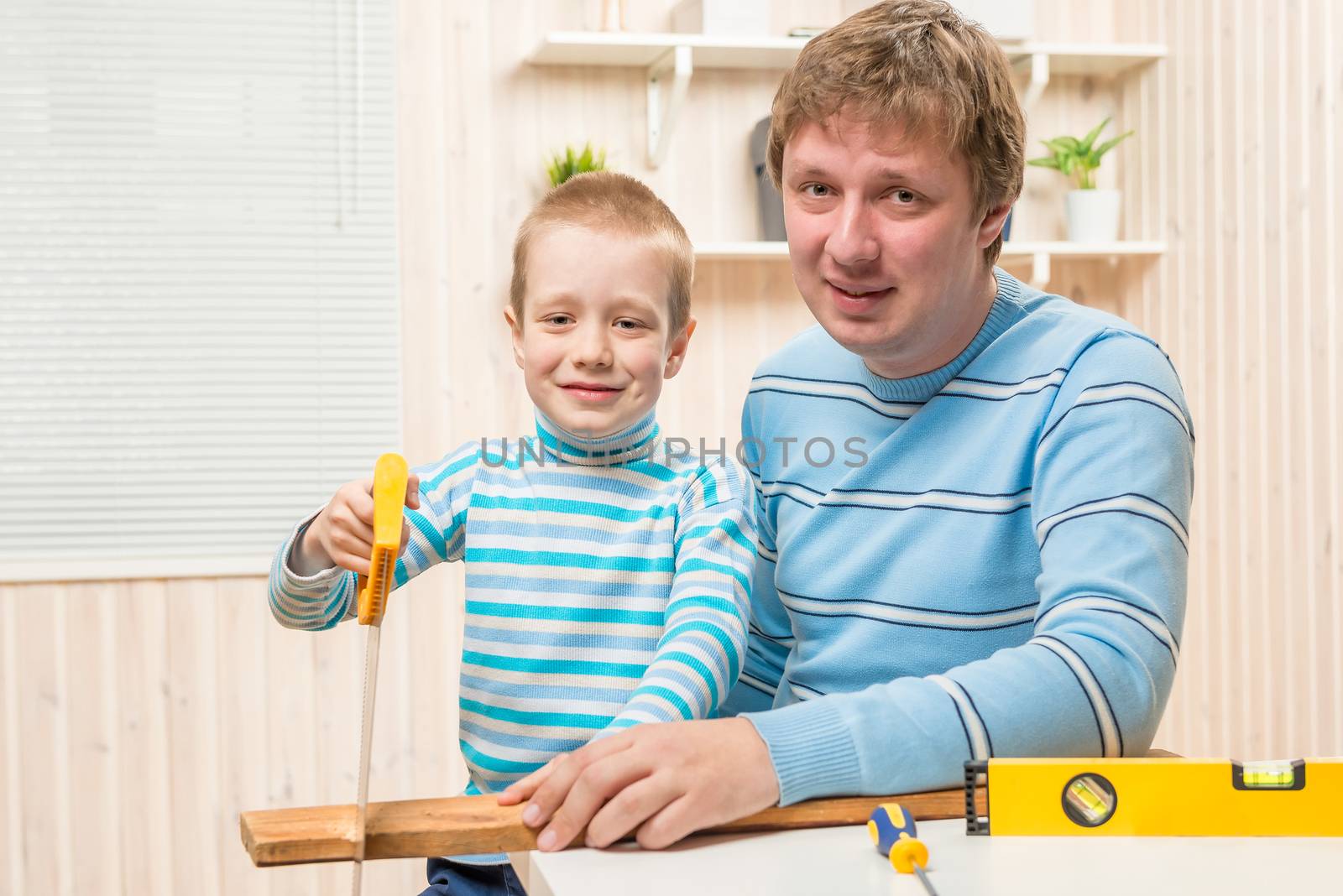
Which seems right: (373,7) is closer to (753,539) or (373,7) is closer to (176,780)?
(176,780)

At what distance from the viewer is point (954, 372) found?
4.11 feet

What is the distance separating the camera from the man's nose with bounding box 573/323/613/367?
1249 millimetres

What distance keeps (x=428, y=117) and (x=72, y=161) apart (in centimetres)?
72

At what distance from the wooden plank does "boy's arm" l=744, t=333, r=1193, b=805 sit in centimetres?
2

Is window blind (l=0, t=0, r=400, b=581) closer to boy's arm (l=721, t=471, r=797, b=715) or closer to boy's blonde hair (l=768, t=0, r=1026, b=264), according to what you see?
boy's arm (l=721, t=471, r=797, b=715)

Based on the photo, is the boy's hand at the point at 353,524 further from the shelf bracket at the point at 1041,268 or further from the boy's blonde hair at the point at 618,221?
the shelf bracket at the point at 1041,268

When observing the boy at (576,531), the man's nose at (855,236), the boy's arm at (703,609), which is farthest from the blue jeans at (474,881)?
the man's nose at (855,236)

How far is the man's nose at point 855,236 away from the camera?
3.82ft

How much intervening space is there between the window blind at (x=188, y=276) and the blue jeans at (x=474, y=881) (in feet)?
5.23

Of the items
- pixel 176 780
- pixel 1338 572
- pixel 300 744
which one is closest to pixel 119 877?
pixel 176 780

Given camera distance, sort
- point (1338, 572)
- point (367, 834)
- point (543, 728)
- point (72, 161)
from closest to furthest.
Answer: point (367, 834) → point (543, 728) → point (1338, 572) → point (72, 161)

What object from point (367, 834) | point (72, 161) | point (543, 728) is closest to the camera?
point (367, 834)

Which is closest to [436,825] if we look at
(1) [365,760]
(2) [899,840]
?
(1) [365,760]

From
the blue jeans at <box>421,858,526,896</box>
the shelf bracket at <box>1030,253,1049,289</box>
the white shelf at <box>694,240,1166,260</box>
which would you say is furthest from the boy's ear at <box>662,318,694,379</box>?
the shelf bracket at <box>1030,253,1049,289</box>
